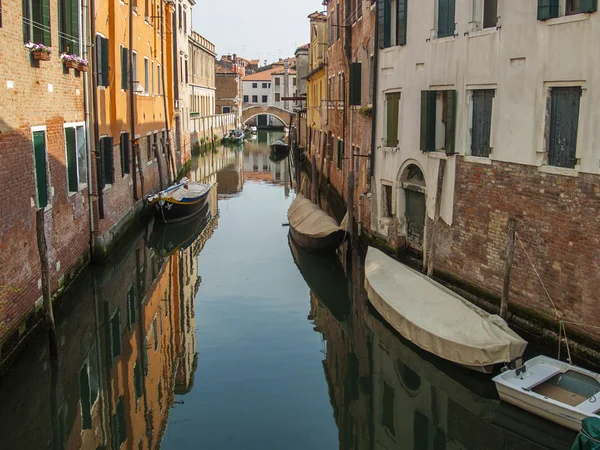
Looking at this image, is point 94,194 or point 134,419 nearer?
point 134,419

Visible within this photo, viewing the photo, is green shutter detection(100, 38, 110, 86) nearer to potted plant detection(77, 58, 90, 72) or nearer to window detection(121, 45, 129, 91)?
potted plant detection(77, 58, 90, 72)

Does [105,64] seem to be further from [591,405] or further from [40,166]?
[591,405]

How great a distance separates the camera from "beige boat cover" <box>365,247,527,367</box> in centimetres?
827

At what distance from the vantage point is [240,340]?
34.3 feet

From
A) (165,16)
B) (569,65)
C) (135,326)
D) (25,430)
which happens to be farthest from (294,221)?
(165,16)

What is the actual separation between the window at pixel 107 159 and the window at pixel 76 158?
2.88 ft

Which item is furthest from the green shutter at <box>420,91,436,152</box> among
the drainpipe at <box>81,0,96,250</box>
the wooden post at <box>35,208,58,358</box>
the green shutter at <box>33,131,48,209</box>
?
the wooden post at <box>35,208,58,358</box>

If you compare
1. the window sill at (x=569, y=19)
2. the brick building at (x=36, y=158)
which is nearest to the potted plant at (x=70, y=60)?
the brick building at (x=36, y=158)

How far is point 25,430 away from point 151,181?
14.7 m

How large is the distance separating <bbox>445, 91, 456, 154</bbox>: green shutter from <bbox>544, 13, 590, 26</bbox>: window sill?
7.82ft

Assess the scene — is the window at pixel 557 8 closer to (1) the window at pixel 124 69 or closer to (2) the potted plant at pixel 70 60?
(2) the potted plant at pixel 70 60

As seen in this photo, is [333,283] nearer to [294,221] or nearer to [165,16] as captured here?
[294,221]

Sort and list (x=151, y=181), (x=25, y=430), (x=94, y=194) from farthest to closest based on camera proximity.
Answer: (x=151, y=181)
(x=94, y=194)
(x=25, y=430)

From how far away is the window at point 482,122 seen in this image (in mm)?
10539
